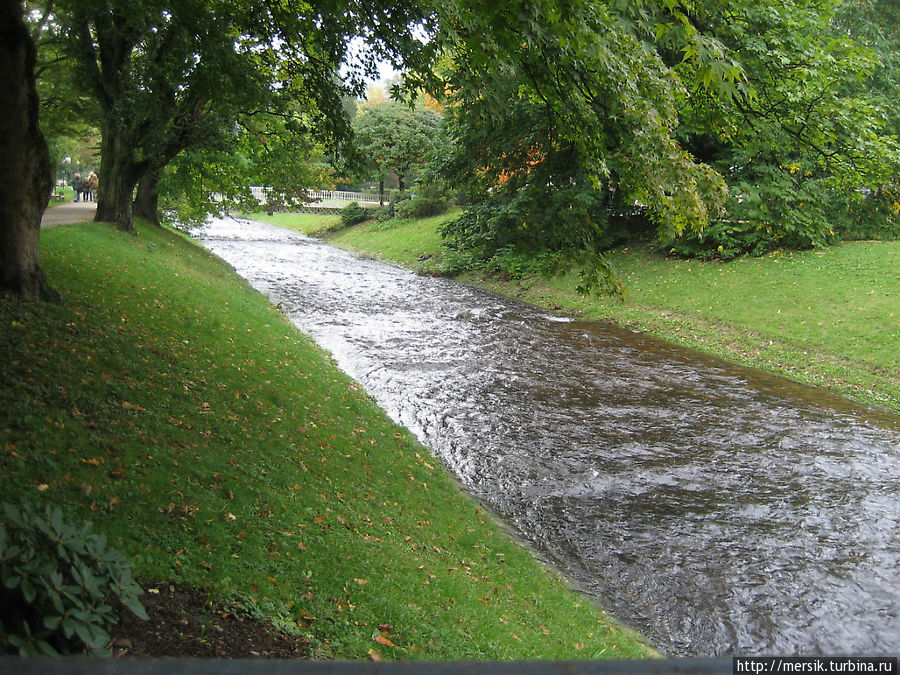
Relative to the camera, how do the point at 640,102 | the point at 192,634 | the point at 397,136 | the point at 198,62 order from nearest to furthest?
the point at 192,634 → the point at 640,102 → the point at 198,62 → the point at 397,136

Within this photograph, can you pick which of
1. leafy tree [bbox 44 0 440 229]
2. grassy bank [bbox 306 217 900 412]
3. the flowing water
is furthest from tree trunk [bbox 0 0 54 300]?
grassy bank [bbox 306 217 900 412]

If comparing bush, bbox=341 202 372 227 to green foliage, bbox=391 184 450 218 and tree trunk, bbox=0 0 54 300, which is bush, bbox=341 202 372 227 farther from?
tree trunk, bbox=0 0 54 300

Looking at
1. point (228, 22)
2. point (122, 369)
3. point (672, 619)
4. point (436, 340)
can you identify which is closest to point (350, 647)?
point (672, 619)

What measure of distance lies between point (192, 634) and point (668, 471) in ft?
27.2

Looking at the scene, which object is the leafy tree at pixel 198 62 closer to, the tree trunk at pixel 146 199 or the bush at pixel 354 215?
the tree trunk at pixel 146 199

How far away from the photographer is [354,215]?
5306cm

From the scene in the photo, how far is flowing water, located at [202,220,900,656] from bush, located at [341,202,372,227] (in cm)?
3408

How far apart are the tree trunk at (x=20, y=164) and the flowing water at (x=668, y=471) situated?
6523 mm

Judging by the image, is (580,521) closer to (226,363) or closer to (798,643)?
(798,643)

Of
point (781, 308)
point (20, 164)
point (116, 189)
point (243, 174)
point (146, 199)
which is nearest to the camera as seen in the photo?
point (20, 164)

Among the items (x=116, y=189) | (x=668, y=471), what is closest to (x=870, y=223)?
(x=668, y=471)

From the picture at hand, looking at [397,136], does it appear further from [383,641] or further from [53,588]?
[53,588]

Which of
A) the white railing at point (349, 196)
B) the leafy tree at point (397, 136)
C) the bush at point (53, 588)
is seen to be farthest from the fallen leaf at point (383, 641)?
the white railing at point (349, 196)

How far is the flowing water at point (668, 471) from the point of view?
7039 millimetres
